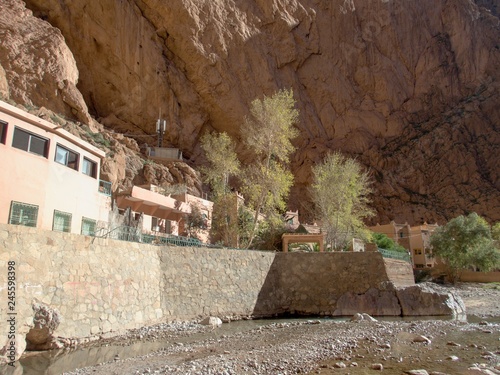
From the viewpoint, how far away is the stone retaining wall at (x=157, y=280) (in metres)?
12.5

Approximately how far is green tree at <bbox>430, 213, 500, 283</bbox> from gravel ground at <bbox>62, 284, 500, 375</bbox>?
23.6 m

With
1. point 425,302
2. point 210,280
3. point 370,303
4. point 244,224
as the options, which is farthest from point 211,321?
point 244,224

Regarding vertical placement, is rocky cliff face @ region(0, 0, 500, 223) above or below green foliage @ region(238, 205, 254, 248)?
above

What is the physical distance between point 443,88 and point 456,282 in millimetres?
34258

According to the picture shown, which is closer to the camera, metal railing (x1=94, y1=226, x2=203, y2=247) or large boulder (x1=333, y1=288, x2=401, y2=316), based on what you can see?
metal railing (x1=94, y1=226, x2=203, y2=247)

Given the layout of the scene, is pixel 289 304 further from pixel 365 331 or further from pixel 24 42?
pixel 24 42

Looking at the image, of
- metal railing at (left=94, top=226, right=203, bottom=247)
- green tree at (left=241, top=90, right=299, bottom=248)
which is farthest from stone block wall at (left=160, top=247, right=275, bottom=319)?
green tree at (left=241, top=90, right=299, bottom=248)

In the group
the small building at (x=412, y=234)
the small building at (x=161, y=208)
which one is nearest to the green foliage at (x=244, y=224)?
the small building at (x=161, y=208)

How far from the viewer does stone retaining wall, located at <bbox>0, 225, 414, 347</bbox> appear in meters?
12.5

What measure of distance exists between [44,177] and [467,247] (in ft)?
125

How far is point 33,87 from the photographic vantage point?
36125 millimetres

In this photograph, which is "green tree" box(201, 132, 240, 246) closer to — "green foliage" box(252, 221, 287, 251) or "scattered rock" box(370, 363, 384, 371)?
"green foliage" box(252, 221, 287, 251)

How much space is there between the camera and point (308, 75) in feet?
183

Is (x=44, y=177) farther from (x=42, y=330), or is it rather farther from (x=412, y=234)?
(x=412, y=234)
